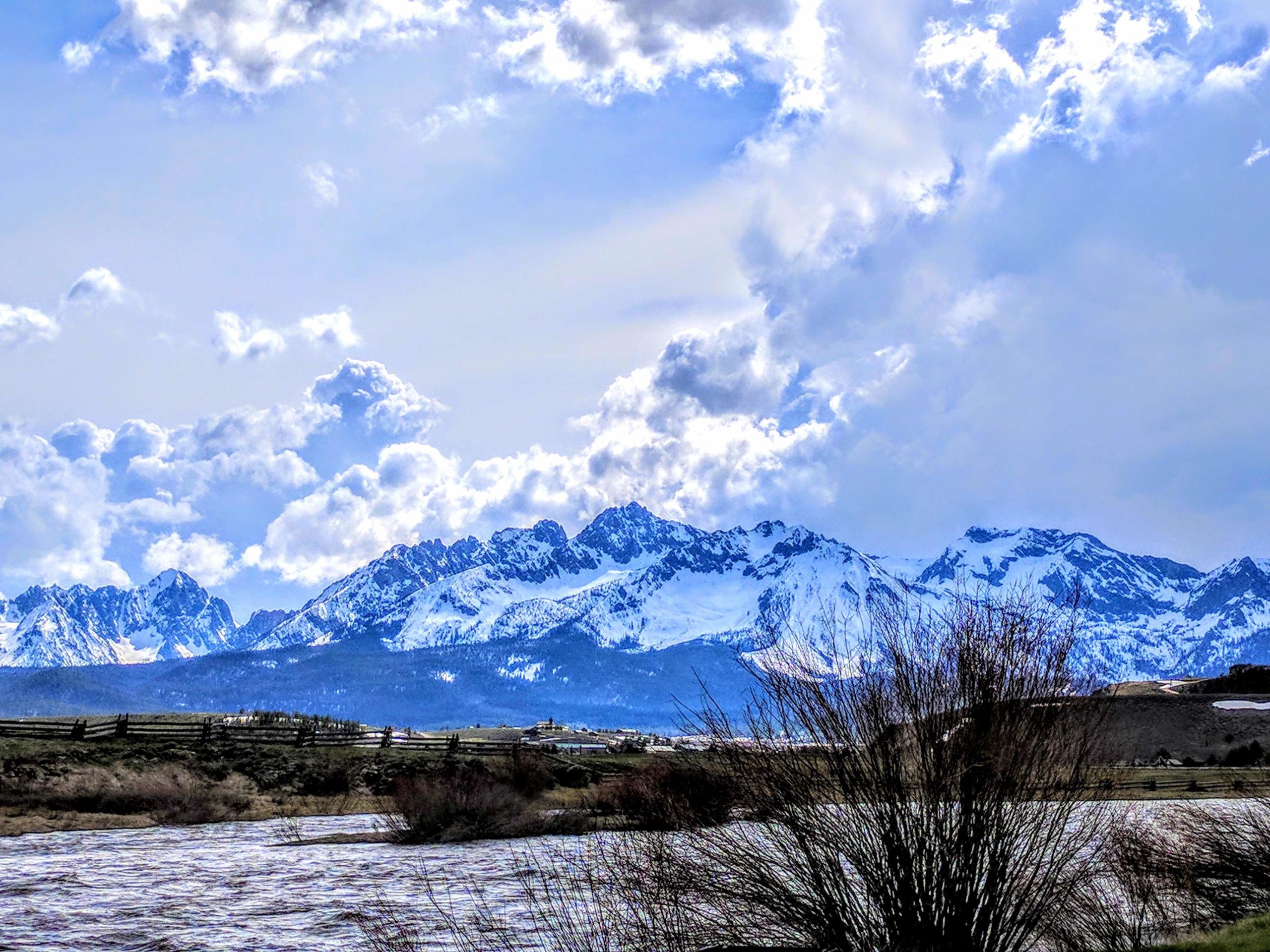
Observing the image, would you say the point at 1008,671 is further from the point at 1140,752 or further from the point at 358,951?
the point at 1140,752

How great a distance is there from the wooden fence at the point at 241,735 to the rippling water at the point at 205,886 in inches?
740

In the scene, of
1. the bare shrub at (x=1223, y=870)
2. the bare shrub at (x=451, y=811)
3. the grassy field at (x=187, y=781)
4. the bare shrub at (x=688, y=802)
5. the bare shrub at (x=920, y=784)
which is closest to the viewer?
the bare shrub at (x=920, y=784)

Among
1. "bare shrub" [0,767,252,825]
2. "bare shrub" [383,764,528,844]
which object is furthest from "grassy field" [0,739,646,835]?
"bare shrub" [383,764,528,844]

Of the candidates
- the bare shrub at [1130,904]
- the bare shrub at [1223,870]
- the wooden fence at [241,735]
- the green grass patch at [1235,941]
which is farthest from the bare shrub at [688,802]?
the wooden fence at [241,735]

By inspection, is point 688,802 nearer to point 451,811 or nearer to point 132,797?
point 451,811

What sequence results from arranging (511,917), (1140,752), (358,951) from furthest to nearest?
1. (1140,752)
2. (511,917)
3. (358,951)

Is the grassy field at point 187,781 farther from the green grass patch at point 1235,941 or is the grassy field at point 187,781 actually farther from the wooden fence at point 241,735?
the green grass patch at point 1235,941

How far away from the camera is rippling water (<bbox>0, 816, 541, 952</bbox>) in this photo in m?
25.0

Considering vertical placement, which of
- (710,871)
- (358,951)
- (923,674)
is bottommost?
(358,951)

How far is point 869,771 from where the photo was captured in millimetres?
13547

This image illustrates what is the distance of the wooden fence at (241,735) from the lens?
209 ft

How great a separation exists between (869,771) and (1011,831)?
5.41ft

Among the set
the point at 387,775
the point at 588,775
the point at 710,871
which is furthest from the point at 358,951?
the point at 588,775

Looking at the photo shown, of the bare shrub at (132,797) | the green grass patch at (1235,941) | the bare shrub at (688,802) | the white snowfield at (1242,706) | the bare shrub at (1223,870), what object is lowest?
the green grass patch at (1235,941)
